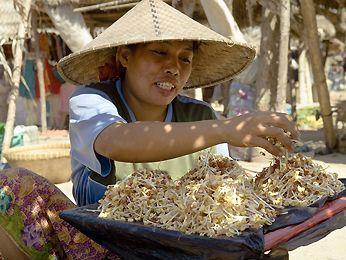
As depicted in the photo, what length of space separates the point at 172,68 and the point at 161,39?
0.14 metres

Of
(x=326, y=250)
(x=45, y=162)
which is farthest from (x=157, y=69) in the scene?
(x=45, y=162)

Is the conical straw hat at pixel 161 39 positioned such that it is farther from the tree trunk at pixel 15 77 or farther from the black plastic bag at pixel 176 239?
the tree trunk at pixel 15 77

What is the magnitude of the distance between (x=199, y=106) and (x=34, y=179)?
2.84ft

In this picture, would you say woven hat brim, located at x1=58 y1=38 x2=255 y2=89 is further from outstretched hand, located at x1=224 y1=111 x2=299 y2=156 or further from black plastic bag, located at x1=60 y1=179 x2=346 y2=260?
black plastic bag, located at x1=60 y1=179 x2=346 y2=260

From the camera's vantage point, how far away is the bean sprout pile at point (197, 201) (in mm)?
1347

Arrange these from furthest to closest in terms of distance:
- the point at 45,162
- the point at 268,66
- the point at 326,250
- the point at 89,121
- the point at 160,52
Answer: the point at 268,66, the point at 45,162, the point at 326,250, the point at 160,52, the point at 89,121

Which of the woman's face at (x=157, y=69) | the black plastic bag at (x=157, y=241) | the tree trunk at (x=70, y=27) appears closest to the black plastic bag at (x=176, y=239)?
the black plastic bag at (x=157, y=241)

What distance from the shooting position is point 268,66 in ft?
24.6

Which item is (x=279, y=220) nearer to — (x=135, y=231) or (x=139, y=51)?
(x=135, y=231)

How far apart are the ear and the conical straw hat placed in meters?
0.07

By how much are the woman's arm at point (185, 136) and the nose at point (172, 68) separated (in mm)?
421

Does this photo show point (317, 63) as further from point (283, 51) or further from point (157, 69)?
point (157, 69)

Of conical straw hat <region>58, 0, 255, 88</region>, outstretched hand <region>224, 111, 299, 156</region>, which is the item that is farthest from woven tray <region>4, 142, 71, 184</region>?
outstretched hand <region>224, 111, 299, 156</region>

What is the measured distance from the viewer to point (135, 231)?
53.8 inches
